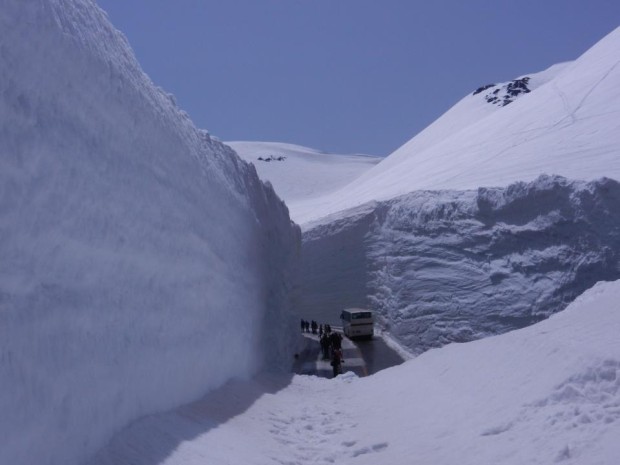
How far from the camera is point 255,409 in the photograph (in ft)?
35.4

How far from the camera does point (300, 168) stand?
88562mm

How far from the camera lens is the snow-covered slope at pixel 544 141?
25.4 m

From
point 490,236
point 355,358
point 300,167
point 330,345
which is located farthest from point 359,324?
point 300,167

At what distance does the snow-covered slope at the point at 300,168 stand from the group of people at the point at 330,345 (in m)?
35.3

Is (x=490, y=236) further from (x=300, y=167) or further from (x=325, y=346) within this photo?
(x=300, y=167)

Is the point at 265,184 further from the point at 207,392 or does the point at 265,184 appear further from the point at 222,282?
the point at 207,392

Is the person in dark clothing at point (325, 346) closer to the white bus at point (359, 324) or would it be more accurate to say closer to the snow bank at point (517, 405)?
the white bus at point (359, 324)

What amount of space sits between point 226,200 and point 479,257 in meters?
10.7

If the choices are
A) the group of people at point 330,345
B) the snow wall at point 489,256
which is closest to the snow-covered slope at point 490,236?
the snow wall at point 489,256

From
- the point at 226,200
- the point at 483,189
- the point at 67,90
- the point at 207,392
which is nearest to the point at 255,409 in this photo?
the point at 207,392

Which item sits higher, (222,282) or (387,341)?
(222,282)

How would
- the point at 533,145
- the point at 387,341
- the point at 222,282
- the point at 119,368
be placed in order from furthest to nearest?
the point at 533,145 → the point at 387,341 → the point at 222,282 → the point at 119,368

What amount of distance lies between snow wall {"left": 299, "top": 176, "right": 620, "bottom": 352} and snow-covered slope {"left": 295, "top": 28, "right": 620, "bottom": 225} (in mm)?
1498

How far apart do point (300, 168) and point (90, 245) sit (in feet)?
271
